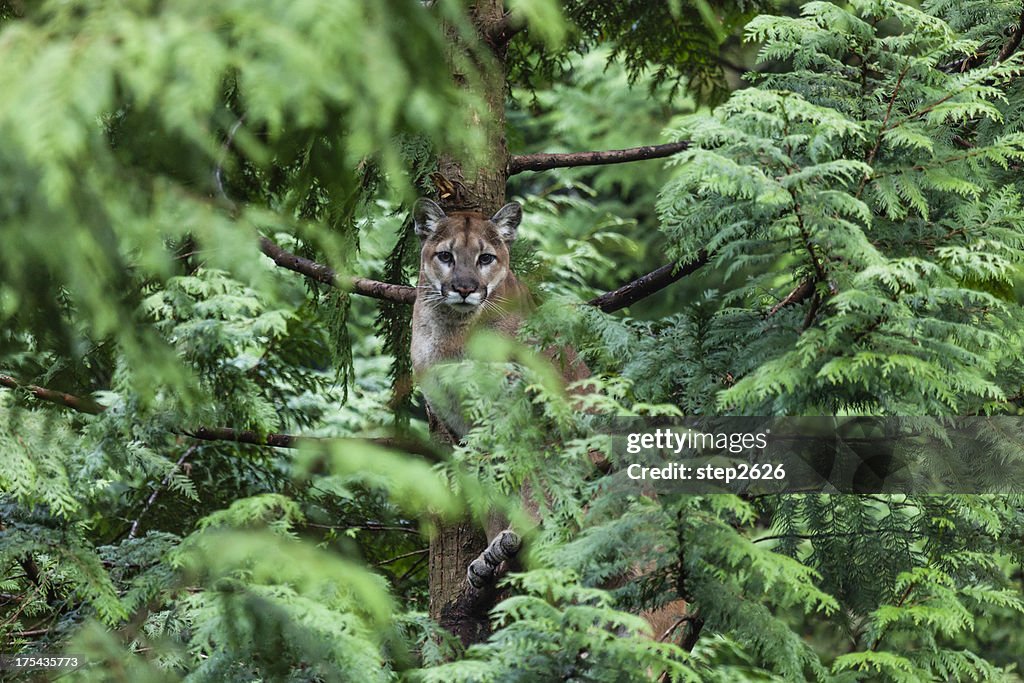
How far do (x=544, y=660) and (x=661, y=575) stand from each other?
17.1 inches

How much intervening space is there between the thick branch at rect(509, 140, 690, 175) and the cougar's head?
0.26 metres

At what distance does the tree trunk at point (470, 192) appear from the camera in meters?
5.04

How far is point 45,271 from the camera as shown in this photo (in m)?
3.29

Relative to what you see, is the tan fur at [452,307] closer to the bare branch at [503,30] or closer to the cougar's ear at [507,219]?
the cougar's ear at [507,219]

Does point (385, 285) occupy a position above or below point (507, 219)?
below

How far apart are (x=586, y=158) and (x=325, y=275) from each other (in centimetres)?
158

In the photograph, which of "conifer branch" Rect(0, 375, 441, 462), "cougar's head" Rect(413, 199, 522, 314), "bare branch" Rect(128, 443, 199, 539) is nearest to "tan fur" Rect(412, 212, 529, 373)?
"cougar's head" Rect(413, 199, 522, 314)

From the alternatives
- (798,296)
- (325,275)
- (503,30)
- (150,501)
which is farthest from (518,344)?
(150,501)

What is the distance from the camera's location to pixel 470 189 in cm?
598

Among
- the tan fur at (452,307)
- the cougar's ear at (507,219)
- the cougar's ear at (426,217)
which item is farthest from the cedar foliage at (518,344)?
the cougar's ear at (507,219)

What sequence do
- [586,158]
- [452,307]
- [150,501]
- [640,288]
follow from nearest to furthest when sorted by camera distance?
[150,501] → [640,288] → [586,158] → [452,307]

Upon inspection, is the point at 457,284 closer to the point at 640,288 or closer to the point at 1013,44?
the point at 640,288

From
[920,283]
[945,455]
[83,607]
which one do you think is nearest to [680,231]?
[920,283]

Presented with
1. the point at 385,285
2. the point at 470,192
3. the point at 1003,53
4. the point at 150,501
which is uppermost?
the point at 1003,53
